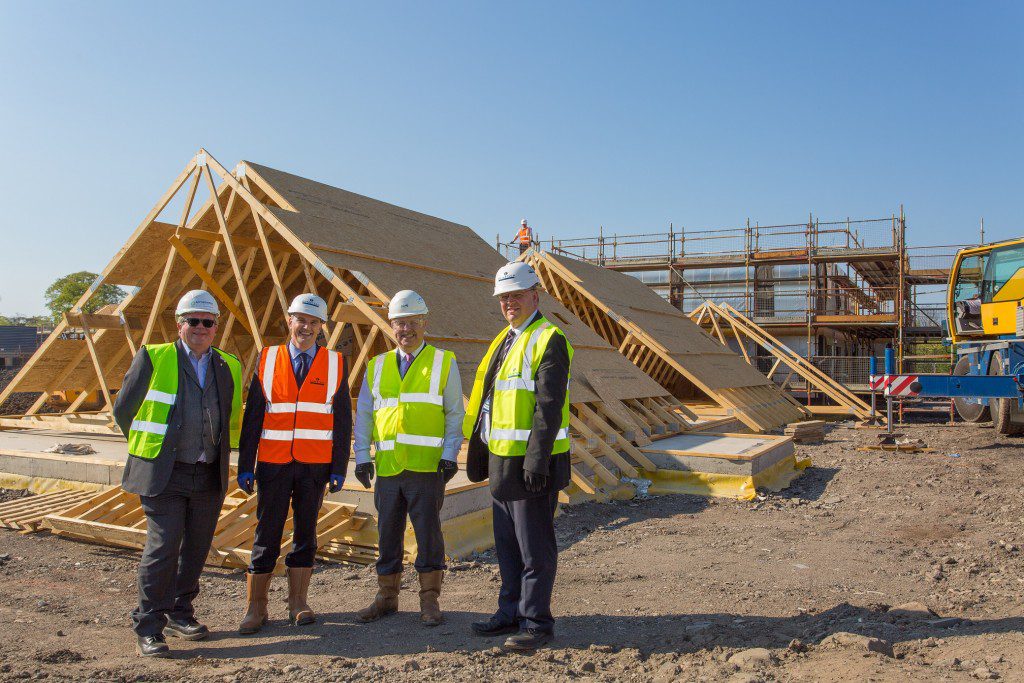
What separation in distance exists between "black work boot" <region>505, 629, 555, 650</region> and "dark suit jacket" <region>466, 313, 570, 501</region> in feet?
2.24

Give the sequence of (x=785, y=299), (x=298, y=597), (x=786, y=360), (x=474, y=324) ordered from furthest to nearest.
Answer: (x=785, y=299), (x=786, y=360), (x=474, y=324), (x=298, y=597)

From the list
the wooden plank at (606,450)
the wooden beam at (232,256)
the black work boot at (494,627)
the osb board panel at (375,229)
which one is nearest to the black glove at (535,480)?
the black work boot at (494,627)

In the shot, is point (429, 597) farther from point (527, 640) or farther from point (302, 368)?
point (302, 368)

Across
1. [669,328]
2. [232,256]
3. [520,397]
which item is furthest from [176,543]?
[669,328]

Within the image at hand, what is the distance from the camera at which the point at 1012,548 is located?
18.7ft

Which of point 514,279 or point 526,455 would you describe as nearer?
point 526,455

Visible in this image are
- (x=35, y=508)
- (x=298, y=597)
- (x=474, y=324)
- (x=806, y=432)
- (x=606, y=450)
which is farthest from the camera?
(x=806, y=432)

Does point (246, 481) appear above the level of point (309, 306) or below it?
below

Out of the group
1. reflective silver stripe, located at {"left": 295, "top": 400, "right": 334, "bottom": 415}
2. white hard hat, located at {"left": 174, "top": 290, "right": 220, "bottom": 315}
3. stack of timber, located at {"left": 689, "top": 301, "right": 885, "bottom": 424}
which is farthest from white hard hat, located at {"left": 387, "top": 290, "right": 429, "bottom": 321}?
stack of timber, located at {"left": 689, "top": 301, "right": 885, "bottom": 424}

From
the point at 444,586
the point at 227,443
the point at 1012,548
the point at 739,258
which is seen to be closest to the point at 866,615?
the point at 1012,548

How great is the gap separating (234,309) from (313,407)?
19.4ft

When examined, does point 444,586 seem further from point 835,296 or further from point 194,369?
point 835,296

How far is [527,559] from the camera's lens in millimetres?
3906

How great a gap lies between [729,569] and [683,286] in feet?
71.5
